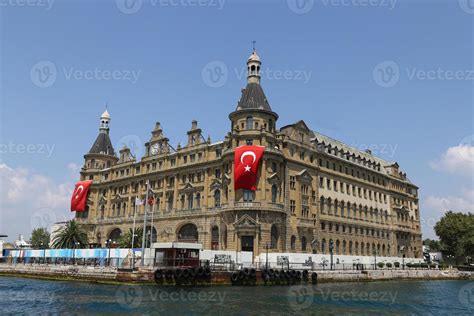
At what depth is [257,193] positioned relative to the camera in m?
76.8

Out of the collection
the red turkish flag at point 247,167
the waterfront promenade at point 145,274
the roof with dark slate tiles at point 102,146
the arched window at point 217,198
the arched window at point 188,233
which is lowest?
the waterfront promenade at point 145,274

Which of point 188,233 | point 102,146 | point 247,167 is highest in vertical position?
point 102,146

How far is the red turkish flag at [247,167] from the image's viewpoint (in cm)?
7569

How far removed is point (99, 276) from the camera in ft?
205

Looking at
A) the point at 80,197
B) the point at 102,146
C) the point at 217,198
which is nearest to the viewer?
the point at 217,198

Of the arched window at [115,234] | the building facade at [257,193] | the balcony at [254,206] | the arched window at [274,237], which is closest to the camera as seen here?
the balcony at [254,206]

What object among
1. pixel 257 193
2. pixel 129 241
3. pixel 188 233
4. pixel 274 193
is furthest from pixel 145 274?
pixel 188 233

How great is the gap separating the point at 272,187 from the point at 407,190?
2680 inches

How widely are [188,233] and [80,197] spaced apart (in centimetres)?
4055

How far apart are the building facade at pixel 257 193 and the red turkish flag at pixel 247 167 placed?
206 cm

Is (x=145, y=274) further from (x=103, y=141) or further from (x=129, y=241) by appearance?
(x=103, y=141)

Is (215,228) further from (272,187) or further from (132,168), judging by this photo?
(132,168)

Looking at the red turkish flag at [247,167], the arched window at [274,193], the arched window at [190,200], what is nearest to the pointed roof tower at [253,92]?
the red turkish flag at [247,167]

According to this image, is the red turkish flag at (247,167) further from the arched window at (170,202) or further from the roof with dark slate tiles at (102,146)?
the roof with dark slate tiles at (102,146)
